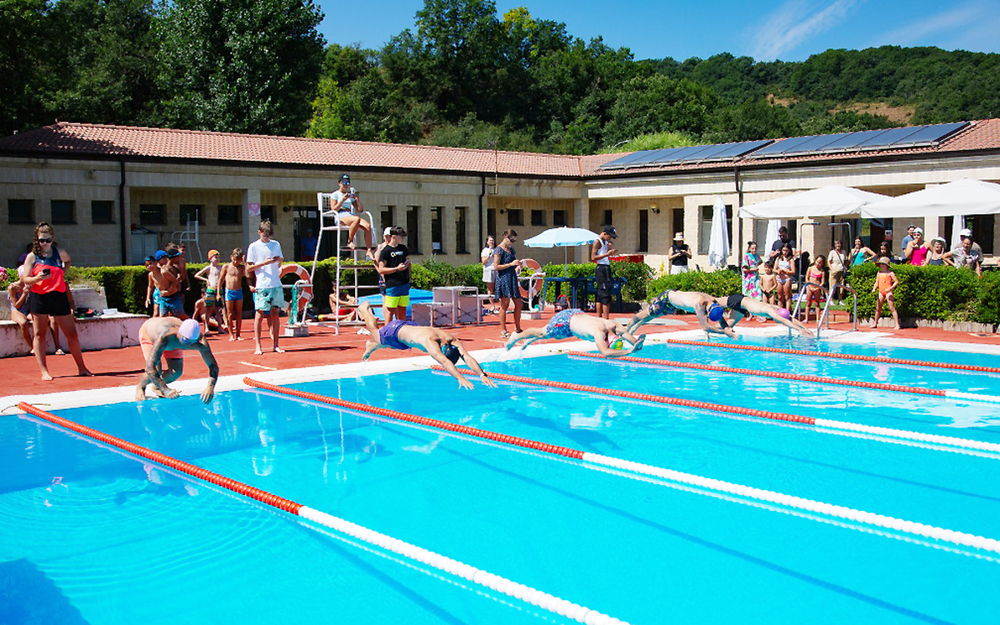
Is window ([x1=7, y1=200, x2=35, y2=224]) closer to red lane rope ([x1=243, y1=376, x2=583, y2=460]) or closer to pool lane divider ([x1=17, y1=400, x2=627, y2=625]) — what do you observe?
red lane rope ([x1=243, y1=376, x2=583, y2=460])

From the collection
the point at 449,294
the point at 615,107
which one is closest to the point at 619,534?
the point at 449,294

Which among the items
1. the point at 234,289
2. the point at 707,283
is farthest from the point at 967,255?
the point at 234,289

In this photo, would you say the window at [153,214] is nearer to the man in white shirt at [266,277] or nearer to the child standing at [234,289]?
the child standing at [234,289]

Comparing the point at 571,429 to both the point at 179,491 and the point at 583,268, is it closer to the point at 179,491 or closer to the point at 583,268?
the point at 179,491

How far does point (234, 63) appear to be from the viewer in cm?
4259

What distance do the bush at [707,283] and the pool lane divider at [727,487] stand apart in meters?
11.3

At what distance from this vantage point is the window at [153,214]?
90.0 feet

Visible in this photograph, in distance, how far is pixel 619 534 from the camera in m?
5.81

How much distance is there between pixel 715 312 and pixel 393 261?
4898 millimetres

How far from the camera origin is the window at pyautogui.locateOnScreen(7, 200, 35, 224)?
2375 centimetres

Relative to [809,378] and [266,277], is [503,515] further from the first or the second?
[266,277]

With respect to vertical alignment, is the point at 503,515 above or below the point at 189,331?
below

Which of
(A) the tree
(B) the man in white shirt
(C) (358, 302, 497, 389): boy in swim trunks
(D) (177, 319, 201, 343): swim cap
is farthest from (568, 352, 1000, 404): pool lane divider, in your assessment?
(A) the tree

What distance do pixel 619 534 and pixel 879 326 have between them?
41.7 ft
